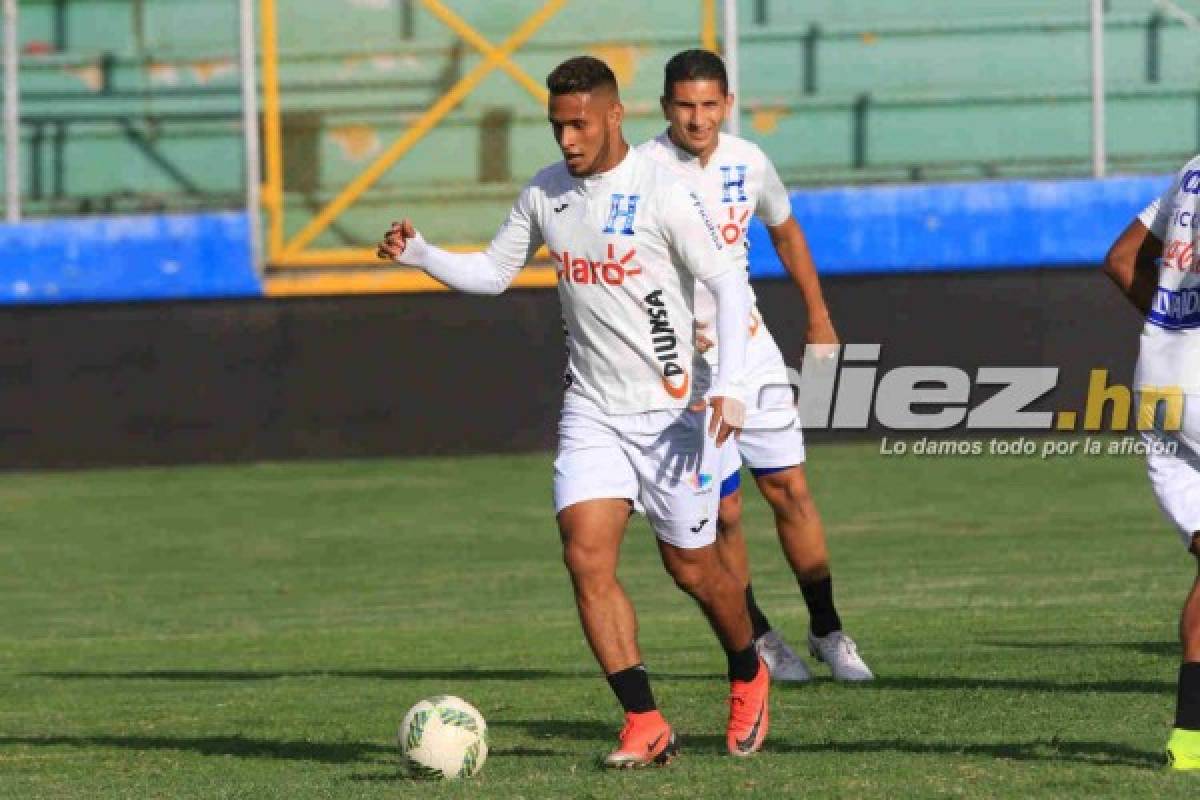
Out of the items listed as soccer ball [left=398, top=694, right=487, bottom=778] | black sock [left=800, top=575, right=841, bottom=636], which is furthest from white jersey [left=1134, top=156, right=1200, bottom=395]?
black sock [left=800, top=575, right=841, bottom=636]

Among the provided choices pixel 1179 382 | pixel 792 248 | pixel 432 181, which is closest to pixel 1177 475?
pixel 1179 382

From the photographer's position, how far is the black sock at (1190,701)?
22.6 feet

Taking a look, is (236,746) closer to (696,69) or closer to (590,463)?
(590,463)

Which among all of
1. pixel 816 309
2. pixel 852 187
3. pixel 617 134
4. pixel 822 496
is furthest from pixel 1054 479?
pixel 617 134

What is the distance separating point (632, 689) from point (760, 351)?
2.58 m

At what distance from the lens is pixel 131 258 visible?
20.2 m

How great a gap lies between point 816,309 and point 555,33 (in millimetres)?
13271

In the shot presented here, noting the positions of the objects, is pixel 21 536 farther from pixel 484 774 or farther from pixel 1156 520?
pixel 484 774

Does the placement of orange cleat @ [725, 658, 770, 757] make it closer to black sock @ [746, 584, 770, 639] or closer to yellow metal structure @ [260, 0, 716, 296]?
black sock @ [746, 584, 770, 639]

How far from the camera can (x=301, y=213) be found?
2184 cm

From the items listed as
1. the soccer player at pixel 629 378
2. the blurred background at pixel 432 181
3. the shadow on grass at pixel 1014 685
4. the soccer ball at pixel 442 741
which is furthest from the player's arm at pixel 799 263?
the blurred background at pixel 432 181

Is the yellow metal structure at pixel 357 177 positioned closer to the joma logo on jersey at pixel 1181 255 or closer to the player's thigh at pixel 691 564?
the player's thigh at pixel 691 564

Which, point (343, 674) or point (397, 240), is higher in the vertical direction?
point (397, 240)

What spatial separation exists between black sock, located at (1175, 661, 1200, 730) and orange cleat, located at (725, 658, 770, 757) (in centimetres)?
146
